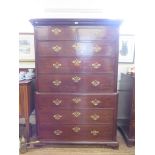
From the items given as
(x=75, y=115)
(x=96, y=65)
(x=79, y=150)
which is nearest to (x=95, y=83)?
(x=96, y=65)

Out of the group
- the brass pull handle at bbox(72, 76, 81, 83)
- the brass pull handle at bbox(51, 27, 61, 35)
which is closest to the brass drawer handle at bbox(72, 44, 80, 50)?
the brass pull handle at bbox(51, 27, 61, 35)

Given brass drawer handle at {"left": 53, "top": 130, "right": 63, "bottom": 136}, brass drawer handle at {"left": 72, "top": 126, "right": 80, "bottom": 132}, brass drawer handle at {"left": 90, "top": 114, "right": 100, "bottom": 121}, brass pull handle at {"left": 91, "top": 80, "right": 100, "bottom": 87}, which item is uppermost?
brass pull handle at {"left": 91, "top": 80, "right": 100, "bottom": 87}

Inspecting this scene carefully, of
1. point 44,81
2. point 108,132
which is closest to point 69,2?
point 44,81

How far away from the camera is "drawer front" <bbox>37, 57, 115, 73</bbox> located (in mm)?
2094

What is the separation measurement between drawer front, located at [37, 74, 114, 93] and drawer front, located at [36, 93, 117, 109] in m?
0.07

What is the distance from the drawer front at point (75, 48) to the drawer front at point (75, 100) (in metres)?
0.48

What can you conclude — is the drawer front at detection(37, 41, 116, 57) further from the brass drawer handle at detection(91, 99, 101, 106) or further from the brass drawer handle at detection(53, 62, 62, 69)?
the brass drawer handle at detection(91, 99, 101, 106)

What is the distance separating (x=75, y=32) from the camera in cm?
205

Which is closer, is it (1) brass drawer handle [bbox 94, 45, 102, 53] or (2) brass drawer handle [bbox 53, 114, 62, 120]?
(1) brass drawer handle [bbox 94, 45, 102, 53]

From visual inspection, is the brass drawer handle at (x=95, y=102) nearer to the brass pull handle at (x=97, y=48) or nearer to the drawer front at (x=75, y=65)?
the drawer front at (x=75, y=65)

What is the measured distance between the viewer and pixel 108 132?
7.23 feet

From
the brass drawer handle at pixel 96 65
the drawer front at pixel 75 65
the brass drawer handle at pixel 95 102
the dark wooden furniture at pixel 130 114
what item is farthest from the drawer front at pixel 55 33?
the dark wooden furniture at pixel 130 114

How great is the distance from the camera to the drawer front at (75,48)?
6.79 ft
